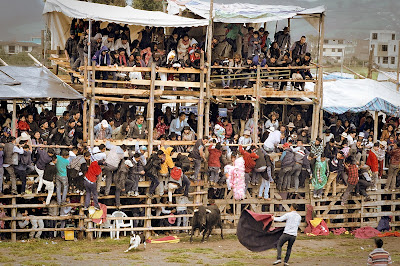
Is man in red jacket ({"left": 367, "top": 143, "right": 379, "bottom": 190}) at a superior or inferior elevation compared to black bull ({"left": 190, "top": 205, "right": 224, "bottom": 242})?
superior

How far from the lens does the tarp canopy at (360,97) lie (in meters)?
27.0

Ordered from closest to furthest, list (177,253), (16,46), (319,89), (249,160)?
1. (177,253)
2. (249,160)
3. (319,89)
4. (16,46)

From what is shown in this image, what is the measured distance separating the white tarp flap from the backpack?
8000mm

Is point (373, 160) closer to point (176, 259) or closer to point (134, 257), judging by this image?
point (176, 259)

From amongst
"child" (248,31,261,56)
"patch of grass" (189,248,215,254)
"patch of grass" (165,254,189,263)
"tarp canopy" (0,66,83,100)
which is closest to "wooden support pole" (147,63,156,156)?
"tarp canopy" (0,66,83,100)

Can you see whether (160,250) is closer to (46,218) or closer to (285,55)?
(46,218)

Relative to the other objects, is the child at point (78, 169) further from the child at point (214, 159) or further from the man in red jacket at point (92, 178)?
the child at point (214, 159)

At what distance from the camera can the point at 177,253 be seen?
797 inches

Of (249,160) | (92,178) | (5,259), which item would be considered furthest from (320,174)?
(5,259)

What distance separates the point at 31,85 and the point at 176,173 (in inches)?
227

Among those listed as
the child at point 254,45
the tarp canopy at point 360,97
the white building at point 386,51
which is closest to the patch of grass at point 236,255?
the child at point 254,45

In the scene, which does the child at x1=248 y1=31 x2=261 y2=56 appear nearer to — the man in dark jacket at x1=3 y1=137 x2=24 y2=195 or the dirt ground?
the dirt ground

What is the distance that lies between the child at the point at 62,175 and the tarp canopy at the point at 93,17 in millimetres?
4788

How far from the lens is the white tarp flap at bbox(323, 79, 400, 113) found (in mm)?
27250
